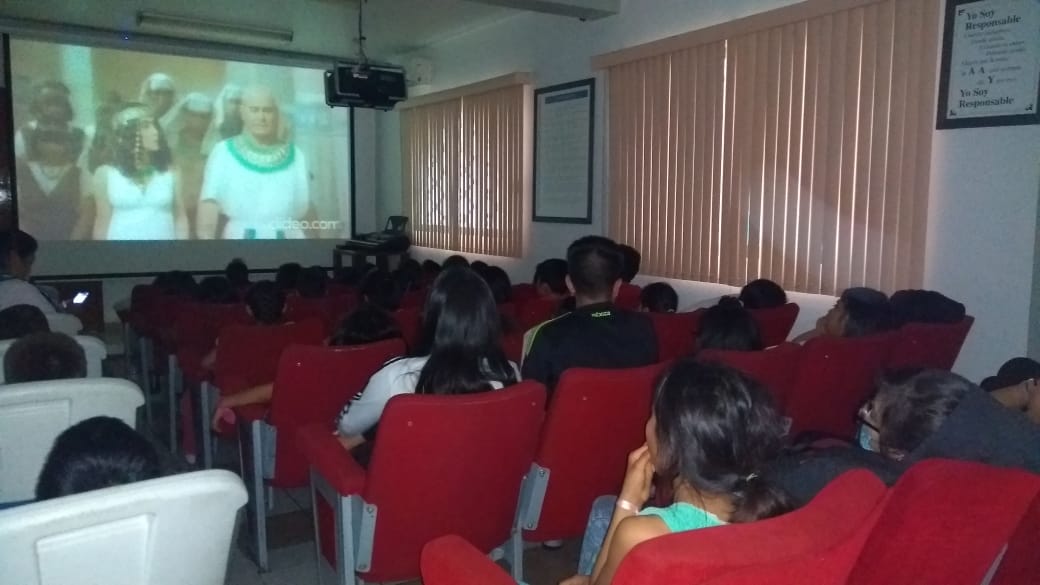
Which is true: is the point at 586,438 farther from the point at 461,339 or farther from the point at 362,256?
the point at 362,256

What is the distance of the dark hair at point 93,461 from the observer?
138cm

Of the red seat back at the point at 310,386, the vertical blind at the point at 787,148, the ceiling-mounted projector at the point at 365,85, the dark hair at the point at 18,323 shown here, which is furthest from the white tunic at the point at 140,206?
the red seat back at the point at 310,386

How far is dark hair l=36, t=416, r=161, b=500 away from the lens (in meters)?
1.38

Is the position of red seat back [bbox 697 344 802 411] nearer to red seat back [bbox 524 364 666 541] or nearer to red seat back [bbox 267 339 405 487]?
red seat back [bbox 524 364 666 541]

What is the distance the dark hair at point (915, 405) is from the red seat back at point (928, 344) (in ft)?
4.28

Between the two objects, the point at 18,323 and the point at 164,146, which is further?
the point at 164,146

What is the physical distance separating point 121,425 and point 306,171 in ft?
24.2

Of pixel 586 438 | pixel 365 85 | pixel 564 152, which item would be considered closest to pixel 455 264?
pixel 586 438

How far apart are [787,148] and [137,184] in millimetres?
6420

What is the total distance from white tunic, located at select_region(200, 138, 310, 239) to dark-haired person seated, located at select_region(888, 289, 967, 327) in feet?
21.9

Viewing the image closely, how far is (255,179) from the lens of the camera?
8.16 m

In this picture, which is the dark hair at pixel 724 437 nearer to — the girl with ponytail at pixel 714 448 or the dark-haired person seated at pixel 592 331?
the girl with ponytail at pixel 714 448

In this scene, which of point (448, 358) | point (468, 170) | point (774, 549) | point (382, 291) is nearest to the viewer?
point (774, 549)

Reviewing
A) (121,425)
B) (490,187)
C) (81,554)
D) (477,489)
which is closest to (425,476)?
(477,489)
